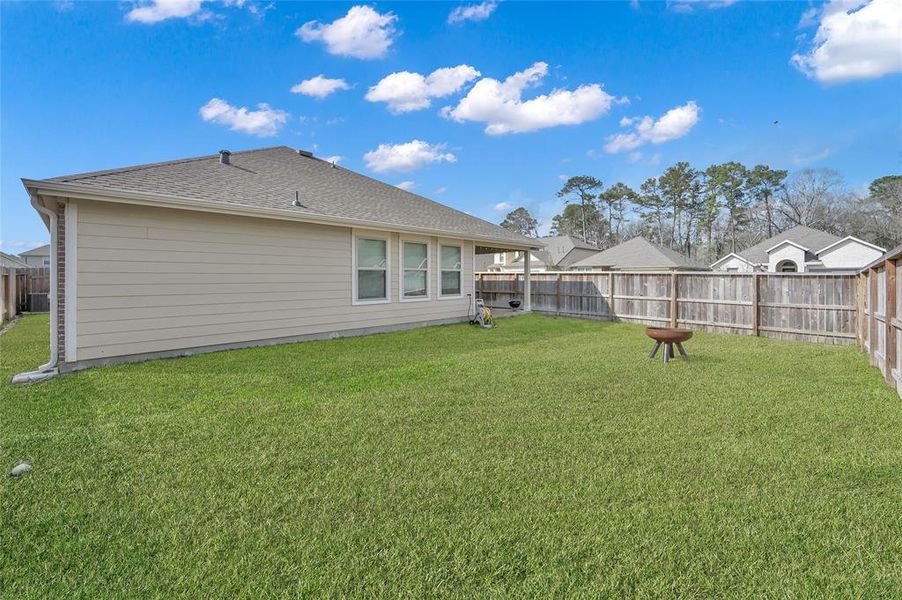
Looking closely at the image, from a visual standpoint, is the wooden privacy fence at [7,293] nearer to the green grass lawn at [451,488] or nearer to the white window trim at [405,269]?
the green grass lawn at [451,488]

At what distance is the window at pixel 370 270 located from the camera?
9.47m

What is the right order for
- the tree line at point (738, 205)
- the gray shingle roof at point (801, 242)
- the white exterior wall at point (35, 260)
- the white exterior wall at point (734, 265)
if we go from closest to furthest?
the gray shingle roof at point (801, 242) → the white exterior wall at point (734, 265) → the tree line at point (738, 205) → the white exterior wall at point (35, 260)

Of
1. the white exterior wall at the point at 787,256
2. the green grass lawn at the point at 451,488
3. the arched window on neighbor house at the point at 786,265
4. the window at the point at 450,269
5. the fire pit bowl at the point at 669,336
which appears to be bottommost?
the green grass lawn at the point at 451,488

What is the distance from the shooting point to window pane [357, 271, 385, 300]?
9.55 metres

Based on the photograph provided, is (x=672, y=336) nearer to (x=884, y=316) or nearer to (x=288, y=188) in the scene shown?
(x=884, y=316)

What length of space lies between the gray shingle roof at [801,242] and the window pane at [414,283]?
90.3 feet

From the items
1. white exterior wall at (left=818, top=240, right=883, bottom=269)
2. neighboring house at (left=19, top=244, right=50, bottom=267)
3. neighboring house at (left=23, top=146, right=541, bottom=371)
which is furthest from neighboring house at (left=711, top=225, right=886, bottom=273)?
neighboring house at (left=19, top=244, right=50, bottom=267)

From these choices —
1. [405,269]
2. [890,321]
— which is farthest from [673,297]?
[405,269]

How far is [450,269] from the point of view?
1148cm

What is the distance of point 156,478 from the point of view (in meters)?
2.84

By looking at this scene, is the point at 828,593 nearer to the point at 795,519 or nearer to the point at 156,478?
the point at 795,519

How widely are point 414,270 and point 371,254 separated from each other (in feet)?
4.14

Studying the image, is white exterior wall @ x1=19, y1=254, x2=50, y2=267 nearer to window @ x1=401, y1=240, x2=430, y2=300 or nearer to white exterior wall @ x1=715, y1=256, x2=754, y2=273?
window @ x1=401, y1=240, x2=430, y2=300

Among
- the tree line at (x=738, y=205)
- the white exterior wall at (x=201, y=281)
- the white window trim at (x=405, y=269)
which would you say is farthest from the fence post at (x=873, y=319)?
the tree line at (x=738, y=205)
